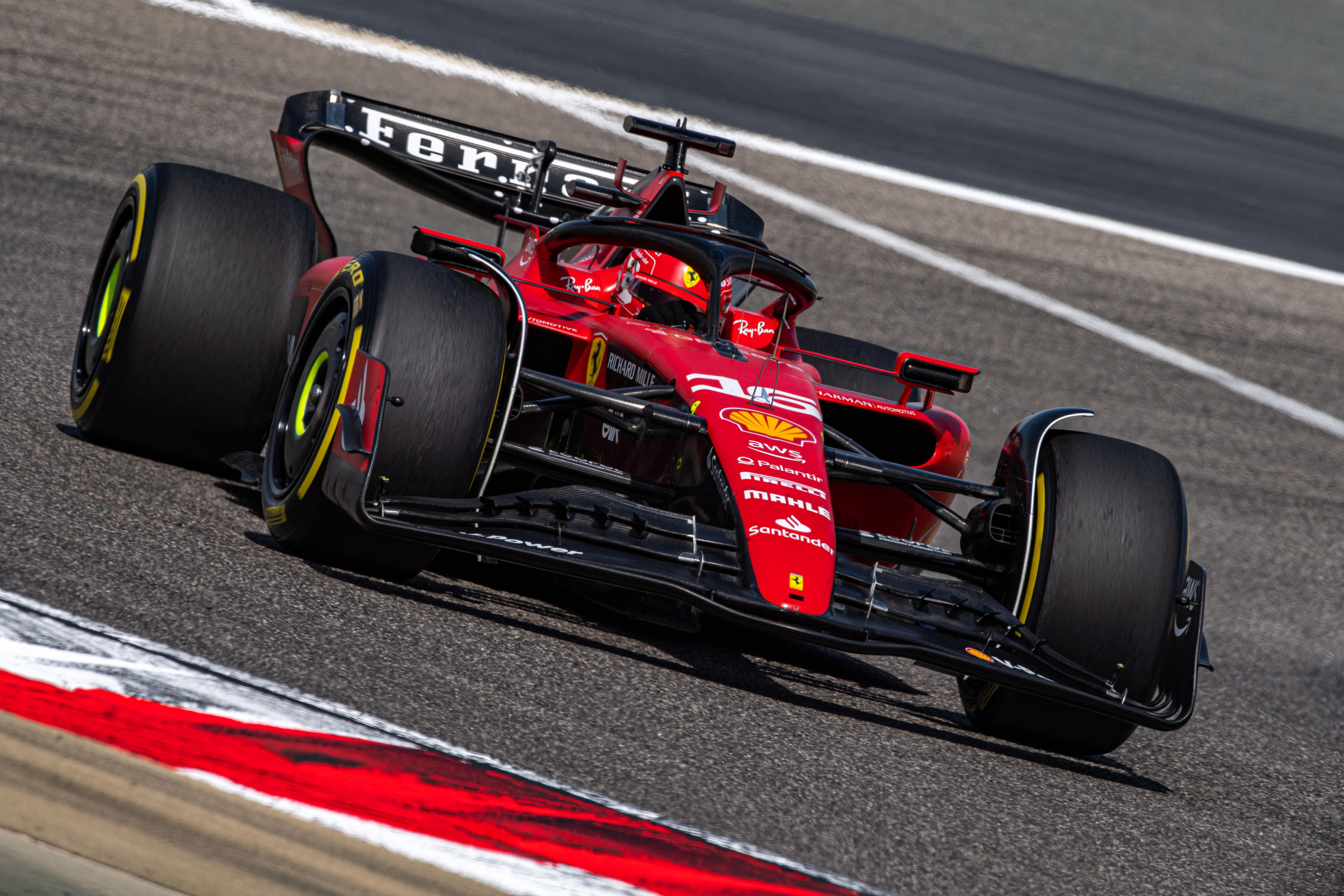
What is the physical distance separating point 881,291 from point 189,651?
959 cm

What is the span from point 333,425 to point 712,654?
1329 mm

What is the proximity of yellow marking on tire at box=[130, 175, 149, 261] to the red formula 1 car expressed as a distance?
0.06ft

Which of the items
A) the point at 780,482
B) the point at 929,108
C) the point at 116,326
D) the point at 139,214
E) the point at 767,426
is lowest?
the point at 116,326

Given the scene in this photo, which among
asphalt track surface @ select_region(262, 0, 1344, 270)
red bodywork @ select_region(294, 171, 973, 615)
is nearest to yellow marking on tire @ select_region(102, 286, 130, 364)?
red bodywork @ select_region(294, 171, 973, 615)

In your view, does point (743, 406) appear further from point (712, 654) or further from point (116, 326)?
point (116, 326)

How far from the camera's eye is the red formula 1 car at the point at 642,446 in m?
4.05

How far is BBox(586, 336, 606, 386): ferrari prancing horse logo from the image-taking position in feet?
17.1

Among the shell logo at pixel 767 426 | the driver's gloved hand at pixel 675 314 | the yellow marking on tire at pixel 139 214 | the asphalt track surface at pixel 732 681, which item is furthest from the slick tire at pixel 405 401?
the driver's gloved hand at pixel 675 314

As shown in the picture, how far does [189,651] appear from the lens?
3332 mm

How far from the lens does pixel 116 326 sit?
4.97 metres

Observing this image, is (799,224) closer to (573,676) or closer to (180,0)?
(180,0)

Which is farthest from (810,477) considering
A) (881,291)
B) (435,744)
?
(881,291)

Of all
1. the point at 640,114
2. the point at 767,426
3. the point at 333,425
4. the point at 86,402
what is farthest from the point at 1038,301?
the point at 333,425

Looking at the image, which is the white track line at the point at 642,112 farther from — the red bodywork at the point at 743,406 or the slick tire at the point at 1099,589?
the slick tire at the point at 1099,589
